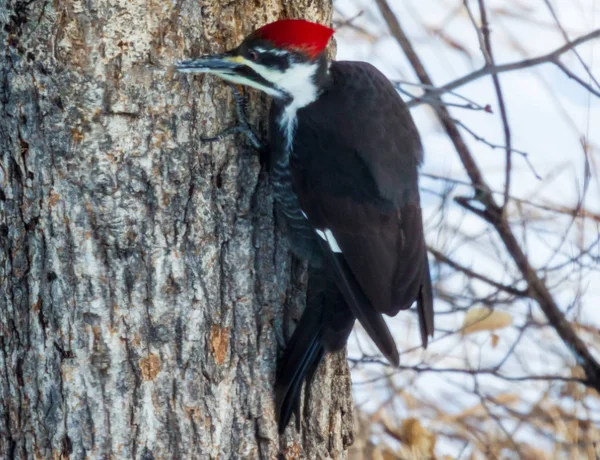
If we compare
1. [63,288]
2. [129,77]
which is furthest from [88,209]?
[129,77]

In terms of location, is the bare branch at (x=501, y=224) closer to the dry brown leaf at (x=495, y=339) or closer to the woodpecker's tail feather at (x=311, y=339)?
the dry brown leaf at (x=495, y=339)

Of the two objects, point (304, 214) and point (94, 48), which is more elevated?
point (94, 48)

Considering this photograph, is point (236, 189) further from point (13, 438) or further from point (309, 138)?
point (13, 438)

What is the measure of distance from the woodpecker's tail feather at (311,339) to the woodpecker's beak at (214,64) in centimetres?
54

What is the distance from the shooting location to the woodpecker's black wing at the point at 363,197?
6.47 feet

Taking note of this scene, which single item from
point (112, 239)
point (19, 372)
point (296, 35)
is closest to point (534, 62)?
point (296, 35)

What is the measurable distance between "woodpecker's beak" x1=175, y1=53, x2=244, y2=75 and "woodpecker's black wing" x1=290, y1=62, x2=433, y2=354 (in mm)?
285

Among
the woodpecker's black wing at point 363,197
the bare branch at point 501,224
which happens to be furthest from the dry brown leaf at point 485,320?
the woodpecker's black wing at point 363,197

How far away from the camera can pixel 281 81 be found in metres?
1.97

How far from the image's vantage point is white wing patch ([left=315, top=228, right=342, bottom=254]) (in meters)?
1.97

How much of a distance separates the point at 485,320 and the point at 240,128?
5.17 ft

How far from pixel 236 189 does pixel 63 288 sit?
0.45 meters

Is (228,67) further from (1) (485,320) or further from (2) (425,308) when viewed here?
(1) (485,320)

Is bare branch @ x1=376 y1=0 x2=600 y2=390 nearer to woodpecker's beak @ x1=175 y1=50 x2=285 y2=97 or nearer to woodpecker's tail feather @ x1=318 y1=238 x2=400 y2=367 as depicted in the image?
woodpecker's tail feather @ x1=318 y1=238 x2=400 y2=367
